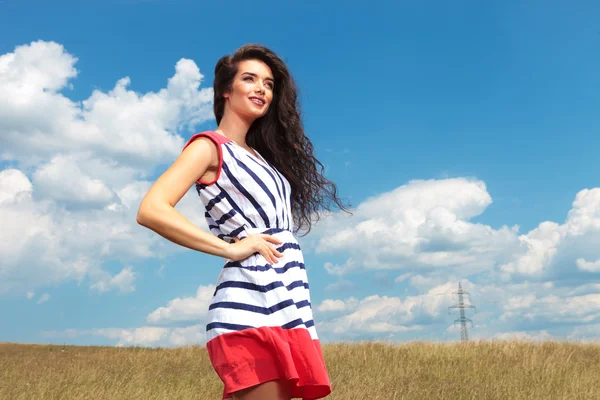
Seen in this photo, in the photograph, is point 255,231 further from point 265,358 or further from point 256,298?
point 265,358

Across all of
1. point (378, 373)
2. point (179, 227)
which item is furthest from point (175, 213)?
point (378, 373)

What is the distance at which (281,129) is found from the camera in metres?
3.45

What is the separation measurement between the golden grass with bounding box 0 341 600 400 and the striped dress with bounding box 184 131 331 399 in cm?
514

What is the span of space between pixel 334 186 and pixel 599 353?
10.5m

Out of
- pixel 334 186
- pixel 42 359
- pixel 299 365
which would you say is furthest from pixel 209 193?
pixel 42 359

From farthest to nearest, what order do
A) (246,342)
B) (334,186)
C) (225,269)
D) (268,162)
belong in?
(334,186) < (268,162) < (225,269) < (246,342)

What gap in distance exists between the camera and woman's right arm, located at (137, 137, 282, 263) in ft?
8.42

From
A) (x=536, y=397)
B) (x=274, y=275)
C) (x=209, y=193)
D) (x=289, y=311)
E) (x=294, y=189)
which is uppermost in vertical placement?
(x=294, y=189)

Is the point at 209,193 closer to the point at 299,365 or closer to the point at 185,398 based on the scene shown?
the point at 299,365

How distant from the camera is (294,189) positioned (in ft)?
11.4

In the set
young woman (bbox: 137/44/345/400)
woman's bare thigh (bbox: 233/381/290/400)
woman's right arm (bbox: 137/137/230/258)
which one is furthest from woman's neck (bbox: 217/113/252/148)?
woman's bare thigh (bbox: 233/381/290/400)

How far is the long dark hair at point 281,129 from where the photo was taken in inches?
129

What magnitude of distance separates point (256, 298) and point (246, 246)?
0.23 meters

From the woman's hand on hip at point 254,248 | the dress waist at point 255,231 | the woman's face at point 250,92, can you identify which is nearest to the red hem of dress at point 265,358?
the woman's hand on hip at point 254,248
